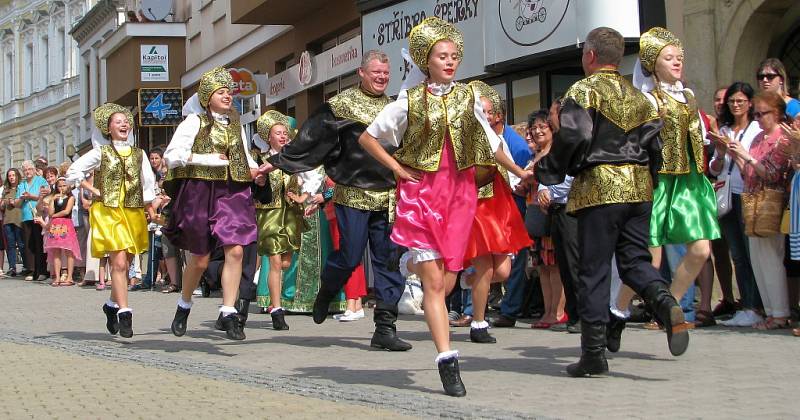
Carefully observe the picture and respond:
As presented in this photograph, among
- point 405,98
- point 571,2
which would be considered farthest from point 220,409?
point 571,2

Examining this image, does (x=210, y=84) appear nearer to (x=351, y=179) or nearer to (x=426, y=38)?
(x=351, y=179)

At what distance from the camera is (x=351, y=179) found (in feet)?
32.2

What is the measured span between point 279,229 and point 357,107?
9.55ft

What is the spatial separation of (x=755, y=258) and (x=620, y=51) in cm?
349

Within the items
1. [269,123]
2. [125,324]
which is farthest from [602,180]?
[269,123]

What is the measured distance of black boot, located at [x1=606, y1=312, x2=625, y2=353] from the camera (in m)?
8.27

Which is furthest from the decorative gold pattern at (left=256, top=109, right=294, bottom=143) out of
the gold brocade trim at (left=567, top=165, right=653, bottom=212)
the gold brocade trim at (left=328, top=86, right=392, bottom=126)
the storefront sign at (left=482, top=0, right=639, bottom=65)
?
the gold brocade trim at (left=567, top=165, right=653, bottom=212)

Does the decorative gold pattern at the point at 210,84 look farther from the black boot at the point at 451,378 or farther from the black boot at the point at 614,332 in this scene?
the black boot at the point at 451,378

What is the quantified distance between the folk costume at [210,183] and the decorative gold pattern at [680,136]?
311cm

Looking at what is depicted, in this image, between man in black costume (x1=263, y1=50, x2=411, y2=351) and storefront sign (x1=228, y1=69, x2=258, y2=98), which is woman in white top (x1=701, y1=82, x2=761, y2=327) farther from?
storefront sign (x1=228, y1=69, x2=258, y2=98)

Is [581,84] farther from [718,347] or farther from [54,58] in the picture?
[54,58]

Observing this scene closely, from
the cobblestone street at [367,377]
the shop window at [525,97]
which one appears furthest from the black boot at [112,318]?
the shop window at [525,97]

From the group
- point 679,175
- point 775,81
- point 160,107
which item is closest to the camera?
point 679,175

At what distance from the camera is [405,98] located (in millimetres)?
7387
